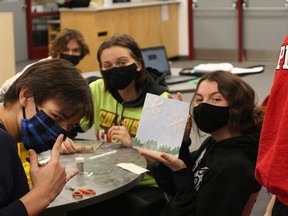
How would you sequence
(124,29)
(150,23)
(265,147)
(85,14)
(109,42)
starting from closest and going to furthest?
(265,147)
(109,42)
(85,14)
(124,29)
(150,23)

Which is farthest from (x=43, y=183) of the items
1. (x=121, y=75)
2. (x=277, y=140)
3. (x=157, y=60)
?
(x=157, y=60)

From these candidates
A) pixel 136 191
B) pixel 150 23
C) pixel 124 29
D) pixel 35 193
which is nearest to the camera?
pixel 35 193

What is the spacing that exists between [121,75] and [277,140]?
6.17 ft

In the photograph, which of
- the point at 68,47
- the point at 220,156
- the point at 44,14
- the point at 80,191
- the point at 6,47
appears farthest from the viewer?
the point at 44,14

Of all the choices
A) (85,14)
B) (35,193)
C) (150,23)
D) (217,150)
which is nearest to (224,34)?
(150,23)

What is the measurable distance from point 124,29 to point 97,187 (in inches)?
323

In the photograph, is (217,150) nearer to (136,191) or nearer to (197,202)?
(197,202)

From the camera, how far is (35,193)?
1764mm

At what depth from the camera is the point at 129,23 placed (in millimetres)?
10656

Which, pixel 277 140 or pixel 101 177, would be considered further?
pixel 101 177

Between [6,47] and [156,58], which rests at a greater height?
[6,47]

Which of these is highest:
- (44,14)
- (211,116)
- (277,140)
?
(44,14)

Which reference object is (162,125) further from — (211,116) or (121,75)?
(121,75)

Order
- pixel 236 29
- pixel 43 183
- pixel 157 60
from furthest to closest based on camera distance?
1. pixel 236 29
2. pixel 157 60
3. pixel 43 183
